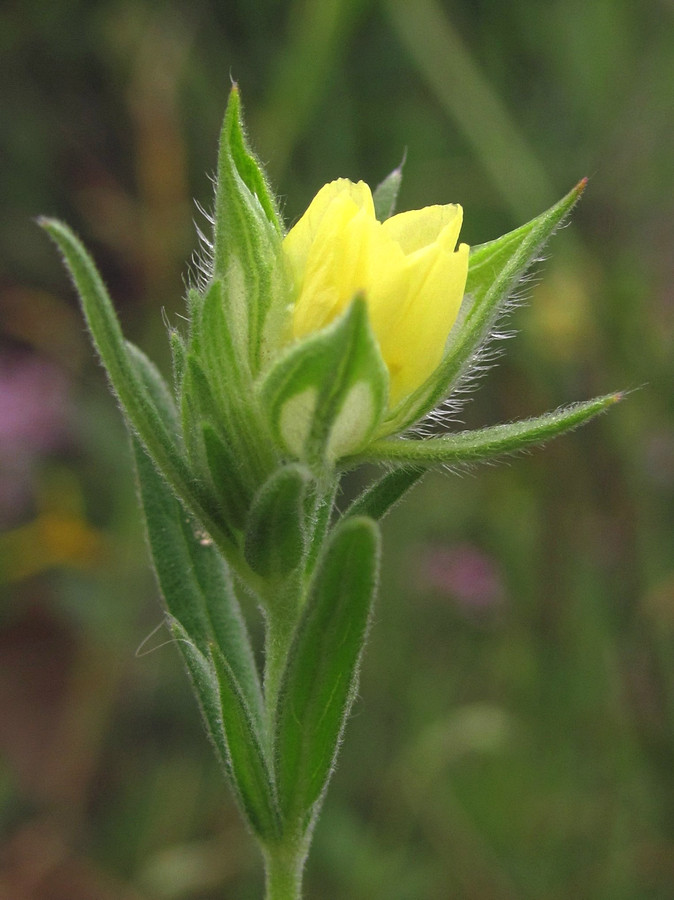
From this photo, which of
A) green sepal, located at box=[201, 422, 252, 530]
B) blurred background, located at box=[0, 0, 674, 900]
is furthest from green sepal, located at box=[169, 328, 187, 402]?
blurred background, located at box=[0, 0, 674, 900]

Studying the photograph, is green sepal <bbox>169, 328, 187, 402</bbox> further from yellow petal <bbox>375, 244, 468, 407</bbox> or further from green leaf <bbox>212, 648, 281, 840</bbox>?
green leaf <bbox>212, 648, 281, 840</bbox>

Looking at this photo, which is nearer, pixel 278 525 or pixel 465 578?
pixel 278 525

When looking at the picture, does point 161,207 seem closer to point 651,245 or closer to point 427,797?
point 651,245

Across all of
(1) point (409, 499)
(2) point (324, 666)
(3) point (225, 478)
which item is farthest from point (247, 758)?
(1) point (409, 499)

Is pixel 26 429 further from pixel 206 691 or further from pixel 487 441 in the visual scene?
pixel 487 441

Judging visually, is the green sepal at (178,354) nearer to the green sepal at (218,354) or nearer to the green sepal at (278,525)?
the green sepal at (218,354)

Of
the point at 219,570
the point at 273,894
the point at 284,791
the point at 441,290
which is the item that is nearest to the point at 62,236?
the point at 441,290

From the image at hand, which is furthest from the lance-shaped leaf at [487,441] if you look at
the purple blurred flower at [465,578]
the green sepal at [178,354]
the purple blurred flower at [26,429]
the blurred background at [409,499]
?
the purple blurred flower at [26,429]
